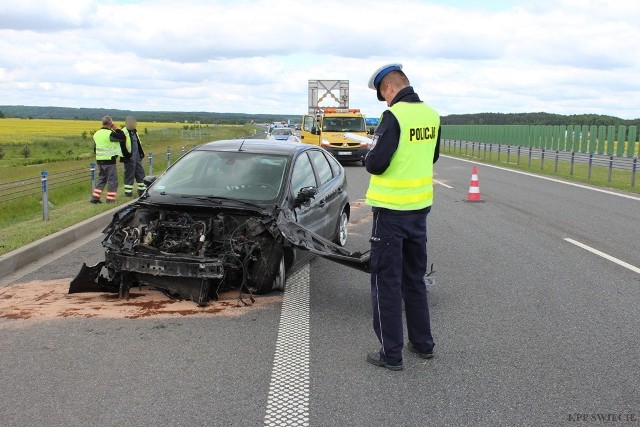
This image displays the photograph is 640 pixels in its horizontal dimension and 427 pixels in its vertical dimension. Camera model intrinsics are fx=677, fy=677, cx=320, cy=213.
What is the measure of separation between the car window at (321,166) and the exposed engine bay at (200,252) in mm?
1911

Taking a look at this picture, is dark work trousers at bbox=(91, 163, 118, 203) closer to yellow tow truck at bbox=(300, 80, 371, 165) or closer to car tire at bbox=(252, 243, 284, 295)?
car tire at bbox=(252, 243, 284, 295)

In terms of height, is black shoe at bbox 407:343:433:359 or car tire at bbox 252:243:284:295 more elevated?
car tire at bbox 252:243:284:295

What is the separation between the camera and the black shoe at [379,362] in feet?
15.3

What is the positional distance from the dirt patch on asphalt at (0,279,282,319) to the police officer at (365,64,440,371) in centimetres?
180

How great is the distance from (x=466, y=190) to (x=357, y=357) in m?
13.7

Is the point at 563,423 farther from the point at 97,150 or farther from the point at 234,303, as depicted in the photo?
the point at 97,150

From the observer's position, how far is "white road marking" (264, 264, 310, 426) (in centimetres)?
387

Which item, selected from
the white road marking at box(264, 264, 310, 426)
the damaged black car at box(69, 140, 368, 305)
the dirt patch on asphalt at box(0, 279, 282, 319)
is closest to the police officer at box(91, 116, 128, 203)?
the damaged black car at box(69, 140, 368, 305)

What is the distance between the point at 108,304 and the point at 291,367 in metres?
2.40

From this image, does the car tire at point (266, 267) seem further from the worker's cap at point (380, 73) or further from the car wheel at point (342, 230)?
the car wheel at point (342, 230)

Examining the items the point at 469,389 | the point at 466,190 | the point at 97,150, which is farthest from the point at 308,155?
the point at 466,190

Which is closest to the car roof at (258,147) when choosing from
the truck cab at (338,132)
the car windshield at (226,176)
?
the car windshield at (226,176)

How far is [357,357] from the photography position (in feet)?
16.1

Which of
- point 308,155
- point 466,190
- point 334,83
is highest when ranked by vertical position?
point 334,83
